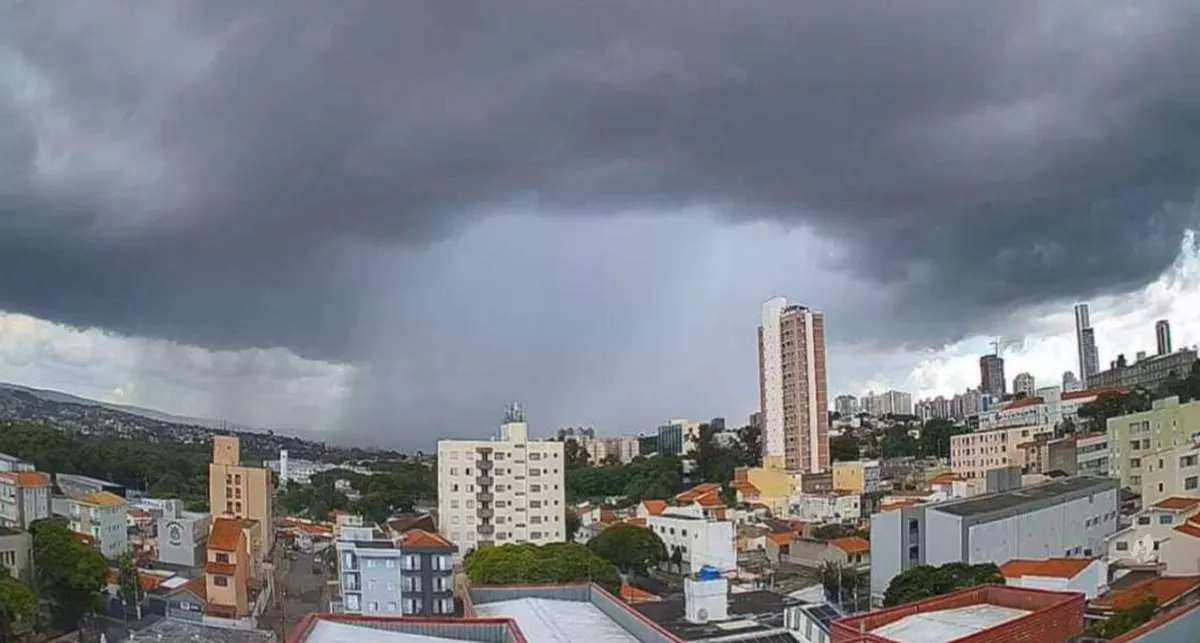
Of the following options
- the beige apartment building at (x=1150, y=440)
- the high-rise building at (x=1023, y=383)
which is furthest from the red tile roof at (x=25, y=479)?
the high-rise building at (x=1023, y=383)

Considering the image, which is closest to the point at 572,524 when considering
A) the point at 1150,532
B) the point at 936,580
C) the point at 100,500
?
the point at 100,500

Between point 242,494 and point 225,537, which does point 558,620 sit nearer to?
point 225,537

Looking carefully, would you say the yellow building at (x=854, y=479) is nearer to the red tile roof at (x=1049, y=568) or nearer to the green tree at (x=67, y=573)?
the red tile roof at (x=1049, y=568)

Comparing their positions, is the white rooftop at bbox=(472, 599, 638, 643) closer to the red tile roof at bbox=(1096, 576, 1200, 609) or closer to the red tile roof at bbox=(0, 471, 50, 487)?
the red tile roof at bbox=(1096, 576, 1200, 609)

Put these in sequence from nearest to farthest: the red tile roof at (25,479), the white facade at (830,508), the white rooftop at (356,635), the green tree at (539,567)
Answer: the white rooftop at (356,635) < the green tree at (539,567) < the red tile roof at (25,479) < the white facade at (830,508)

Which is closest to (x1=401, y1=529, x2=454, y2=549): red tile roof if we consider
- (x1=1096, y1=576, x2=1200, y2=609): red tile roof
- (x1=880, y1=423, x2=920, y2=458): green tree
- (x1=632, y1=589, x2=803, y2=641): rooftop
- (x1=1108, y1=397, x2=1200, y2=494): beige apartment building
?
(x1=632, y1=589, x2=803, y2=641): rooftop

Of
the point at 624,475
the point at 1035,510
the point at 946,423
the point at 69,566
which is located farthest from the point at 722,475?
the point at 69,566
